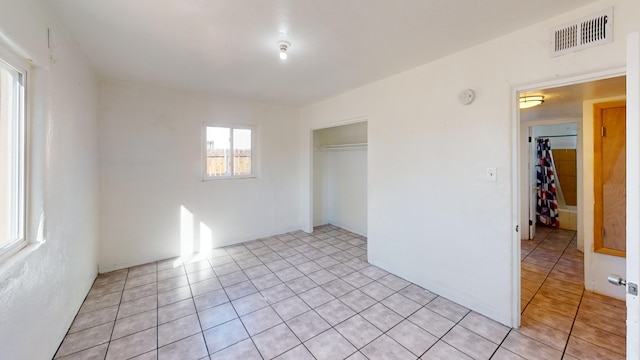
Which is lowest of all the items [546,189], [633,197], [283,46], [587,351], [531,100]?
[587,351]

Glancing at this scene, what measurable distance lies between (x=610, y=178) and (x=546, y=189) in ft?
10.4

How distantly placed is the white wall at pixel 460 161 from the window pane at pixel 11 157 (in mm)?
3048

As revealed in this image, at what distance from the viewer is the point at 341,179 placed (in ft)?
17.0

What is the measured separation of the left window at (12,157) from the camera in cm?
137

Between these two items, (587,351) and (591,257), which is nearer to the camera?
(587,351)

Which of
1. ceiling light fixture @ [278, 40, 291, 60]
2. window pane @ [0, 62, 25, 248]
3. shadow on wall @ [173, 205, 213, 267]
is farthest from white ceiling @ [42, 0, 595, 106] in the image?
shadow on wall @ [173, 205, 213, 267]

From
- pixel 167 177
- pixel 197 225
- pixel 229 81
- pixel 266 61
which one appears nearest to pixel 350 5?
pixel 266 61

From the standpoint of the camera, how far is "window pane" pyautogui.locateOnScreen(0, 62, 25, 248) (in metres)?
1.37

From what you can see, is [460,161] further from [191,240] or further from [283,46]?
[191,240]

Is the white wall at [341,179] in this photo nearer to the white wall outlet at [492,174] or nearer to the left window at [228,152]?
the left window at [228,152]

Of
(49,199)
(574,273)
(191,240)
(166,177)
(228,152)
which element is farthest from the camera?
(228,152)

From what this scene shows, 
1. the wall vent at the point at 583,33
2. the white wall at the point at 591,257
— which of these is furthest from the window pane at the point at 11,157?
the white wall at the point at 591,257

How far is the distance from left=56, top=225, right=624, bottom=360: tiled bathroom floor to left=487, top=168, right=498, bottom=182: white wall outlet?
1.23 m

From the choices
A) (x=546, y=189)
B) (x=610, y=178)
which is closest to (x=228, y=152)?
(x=610, y=178)
